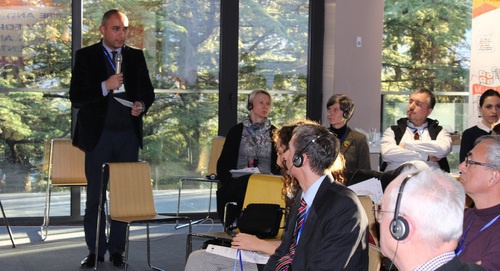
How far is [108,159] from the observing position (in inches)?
267

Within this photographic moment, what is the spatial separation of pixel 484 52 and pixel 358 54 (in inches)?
63.4

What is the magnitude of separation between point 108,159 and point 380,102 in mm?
4034

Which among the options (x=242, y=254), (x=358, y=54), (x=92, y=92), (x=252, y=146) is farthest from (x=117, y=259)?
(x=358, y=54)

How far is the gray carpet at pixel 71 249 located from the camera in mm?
6902

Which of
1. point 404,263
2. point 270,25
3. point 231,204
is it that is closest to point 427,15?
point 270,25

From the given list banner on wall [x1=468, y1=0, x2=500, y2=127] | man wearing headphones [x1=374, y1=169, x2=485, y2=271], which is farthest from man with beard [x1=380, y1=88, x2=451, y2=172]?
man wearing headphones [x1=374, y1=169, x2=485, y2=271]

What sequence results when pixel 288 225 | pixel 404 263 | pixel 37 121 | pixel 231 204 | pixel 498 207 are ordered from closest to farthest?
1. pixel 404 263
2. pixel 498 207
3. pixel 288 225
4. pixel 231 204
5. pixel 37 121

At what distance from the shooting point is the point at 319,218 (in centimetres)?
376

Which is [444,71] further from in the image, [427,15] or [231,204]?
[231,204]

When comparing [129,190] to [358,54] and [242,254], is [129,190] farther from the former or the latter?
[358,54]

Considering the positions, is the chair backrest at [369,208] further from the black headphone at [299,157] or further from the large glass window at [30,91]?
the large glass window at [30,91]

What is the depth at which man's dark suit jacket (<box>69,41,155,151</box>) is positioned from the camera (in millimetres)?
6684

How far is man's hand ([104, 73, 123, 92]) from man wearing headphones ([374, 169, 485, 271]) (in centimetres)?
458

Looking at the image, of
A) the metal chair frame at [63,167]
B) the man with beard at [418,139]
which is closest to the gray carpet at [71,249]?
the metal chair frame at [63,167]
